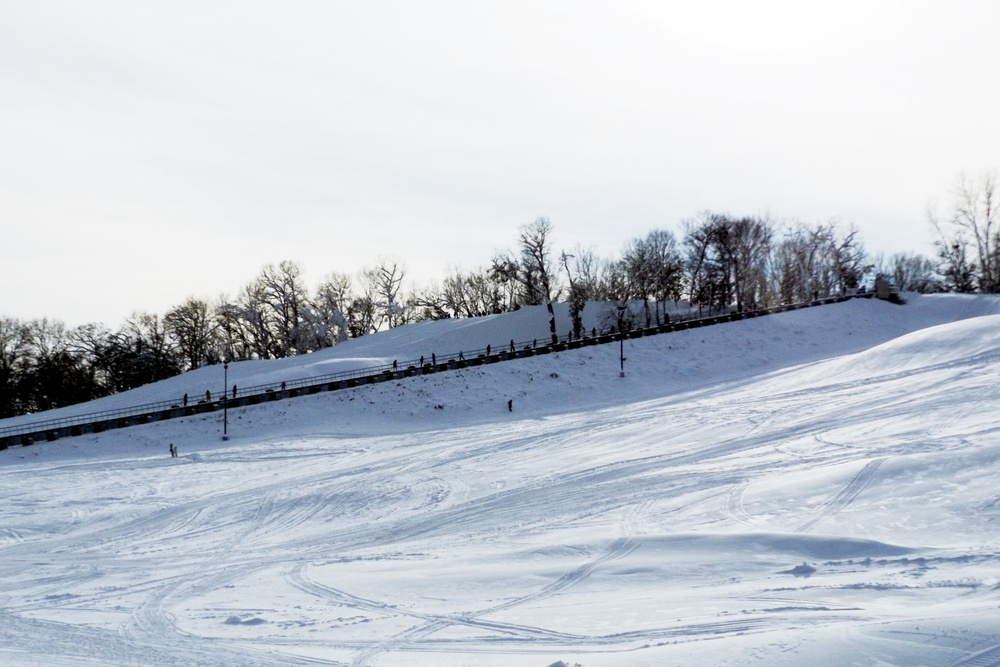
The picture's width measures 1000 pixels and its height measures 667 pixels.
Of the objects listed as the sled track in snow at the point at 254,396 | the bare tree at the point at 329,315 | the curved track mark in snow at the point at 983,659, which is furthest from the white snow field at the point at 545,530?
the bare tree at the point at 329,315

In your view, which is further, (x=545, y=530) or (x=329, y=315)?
(x=329, y=315)

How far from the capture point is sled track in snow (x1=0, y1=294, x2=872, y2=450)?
34.8m

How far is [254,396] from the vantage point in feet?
128

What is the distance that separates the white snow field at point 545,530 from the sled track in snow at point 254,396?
80 cm

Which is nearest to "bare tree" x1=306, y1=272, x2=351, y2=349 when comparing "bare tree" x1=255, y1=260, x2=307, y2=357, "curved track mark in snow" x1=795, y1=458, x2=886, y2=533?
"bare tree" x1=255, y1=260, x2=307, y2=357

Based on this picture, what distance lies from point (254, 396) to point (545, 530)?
84.7ft

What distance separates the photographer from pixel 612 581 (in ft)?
40.8

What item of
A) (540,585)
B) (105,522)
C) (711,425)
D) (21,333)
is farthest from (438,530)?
(21,333)

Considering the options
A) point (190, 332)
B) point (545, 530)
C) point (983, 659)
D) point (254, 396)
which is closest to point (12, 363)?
point (190, 332)

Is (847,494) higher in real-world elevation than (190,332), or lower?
lower

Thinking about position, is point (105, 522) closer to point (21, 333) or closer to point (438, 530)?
point (438, 530)

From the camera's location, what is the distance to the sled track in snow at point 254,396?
114ft

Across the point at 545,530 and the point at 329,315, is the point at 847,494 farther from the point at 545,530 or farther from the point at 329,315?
the point at 329,315

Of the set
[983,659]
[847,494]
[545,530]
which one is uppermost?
[983,659]
